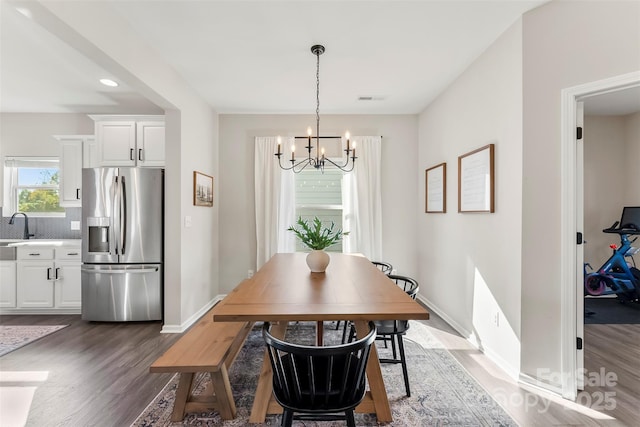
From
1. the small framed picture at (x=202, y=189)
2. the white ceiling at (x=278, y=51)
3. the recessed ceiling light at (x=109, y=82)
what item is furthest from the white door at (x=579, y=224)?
the recessed ceiling light at (x=109, y=82)

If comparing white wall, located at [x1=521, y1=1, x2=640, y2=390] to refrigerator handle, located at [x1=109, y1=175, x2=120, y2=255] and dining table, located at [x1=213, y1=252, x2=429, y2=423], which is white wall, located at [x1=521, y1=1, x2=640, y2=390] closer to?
dining table, located at [x1=213, y1=252, x2=429, y2=423]

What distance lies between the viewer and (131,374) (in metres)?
2.34

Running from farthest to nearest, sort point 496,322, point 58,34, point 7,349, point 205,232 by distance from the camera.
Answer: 1. point 205,232
2. point 7,349
3. point 496,322
4. point 58,34

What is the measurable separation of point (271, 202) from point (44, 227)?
313 centimetres

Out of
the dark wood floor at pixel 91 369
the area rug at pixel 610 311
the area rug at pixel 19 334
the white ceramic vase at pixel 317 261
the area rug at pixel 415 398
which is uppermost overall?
the white ceramic vase at pixel 317 261

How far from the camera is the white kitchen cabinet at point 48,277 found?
3586mm

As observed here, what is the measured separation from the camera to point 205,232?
3879 mm

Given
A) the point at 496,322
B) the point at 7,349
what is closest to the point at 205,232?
the point at 7,349

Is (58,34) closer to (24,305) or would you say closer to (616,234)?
(24,305)

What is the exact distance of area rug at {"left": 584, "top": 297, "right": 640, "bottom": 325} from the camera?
11.2 ft

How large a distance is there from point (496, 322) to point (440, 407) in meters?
0.94

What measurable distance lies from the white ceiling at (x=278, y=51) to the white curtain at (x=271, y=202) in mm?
650

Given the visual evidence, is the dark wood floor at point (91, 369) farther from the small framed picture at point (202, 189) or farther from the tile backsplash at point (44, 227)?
the small framed picture at point (202, 189)

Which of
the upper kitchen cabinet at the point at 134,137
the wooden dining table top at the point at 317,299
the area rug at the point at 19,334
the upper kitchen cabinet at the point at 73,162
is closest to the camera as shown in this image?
the wooden dining table top at the point at 317,299
